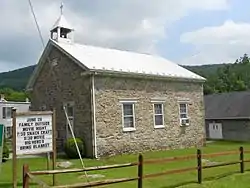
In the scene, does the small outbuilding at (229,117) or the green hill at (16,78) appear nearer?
the small outbuilding at (229,117)

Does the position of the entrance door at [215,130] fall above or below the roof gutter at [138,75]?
below

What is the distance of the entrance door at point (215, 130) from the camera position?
44.1 meters

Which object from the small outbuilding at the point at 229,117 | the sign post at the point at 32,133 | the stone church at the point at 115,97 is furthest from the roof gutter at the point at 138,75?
the small outbuilding at the point at 229,117

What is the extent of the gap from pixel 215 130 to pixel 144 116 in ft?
68.8

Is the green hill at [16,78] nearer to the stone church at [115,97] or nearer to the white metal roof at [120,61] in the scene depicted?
the white metal roof at [120,61]

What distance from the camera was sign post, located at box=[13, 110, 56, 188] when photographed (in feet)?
40.9

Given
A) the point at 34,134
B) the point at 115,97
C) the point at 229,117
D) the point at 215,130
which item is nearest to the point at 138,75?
the point at 115,97

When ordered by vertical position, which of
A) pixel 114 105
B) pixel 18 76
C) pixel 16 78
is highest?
pixel 18 76

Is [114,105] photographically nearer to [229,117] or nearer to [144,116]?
[144,116]

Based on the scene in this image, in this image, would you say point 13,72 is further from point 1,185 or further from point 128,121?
point 1,185

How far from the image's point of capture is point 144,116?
26.1 m

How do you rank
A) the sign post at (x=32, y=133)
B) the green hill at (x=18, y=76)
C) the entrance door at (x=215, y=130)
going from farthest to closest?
the green hill at (x=18, y=76) < the entrance door at (x=215, y=130) < the sign post at (x=32, y=133)

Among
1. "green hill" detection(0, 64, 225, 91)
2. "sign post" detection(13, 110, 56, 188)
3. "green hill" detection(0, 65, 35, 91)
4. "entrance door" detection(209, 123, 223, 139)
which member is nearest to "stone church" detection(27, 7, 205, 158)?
"sign post" detection(13, 110, 56, 188)

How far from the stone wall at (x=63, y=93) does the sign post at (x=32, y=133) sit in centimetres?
1027
